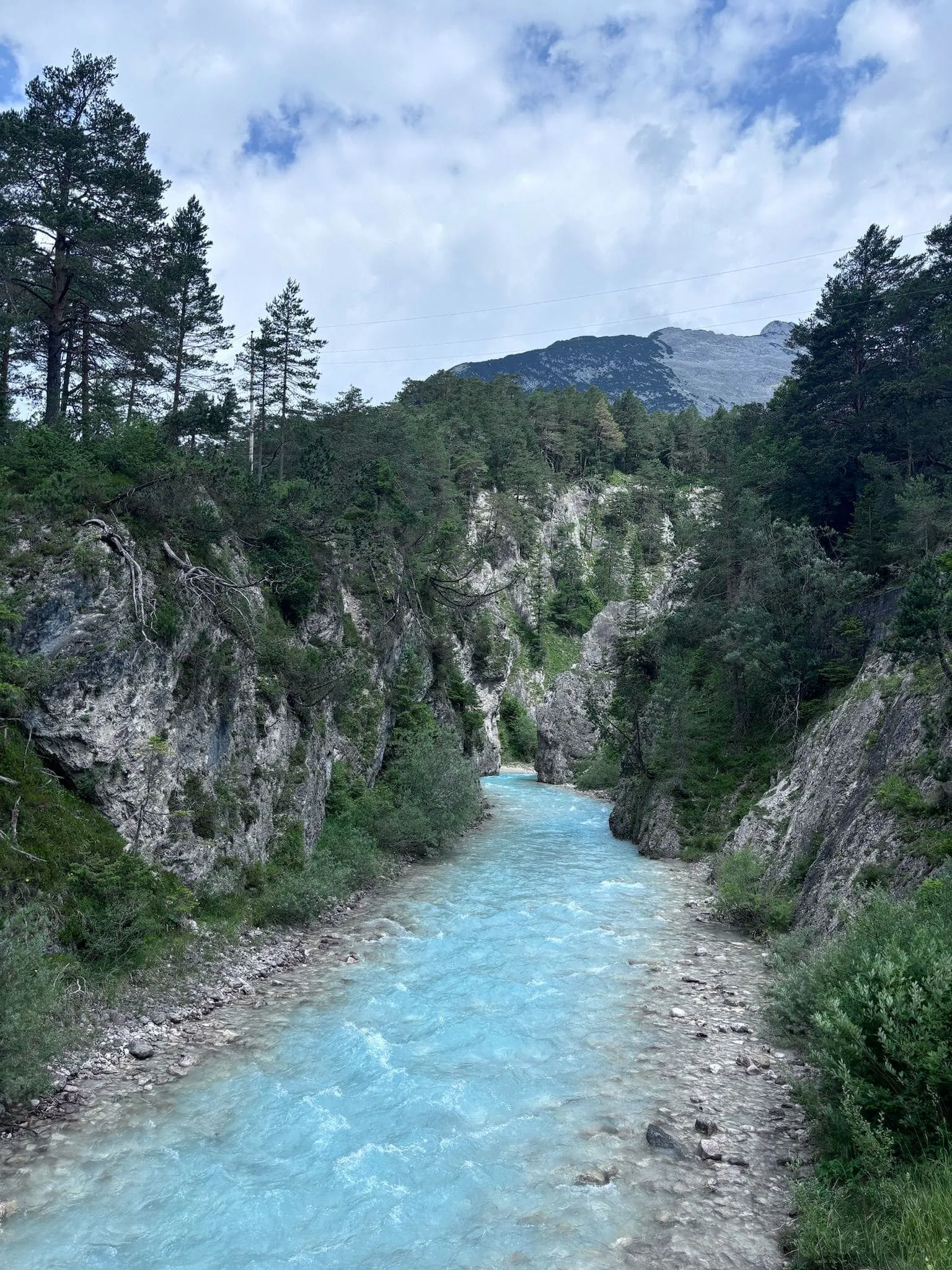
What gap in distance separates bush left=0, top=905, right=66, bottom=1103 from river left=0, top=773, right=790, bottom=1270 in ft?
3.10

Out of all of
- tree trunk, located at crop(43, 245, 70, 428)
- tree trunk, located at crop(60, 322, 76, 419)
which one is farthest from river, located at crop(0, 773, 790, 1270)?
tree trunk, located at crop(60, 322, 76, 419)

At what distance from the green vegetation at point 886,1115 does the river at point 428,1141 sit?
81cm

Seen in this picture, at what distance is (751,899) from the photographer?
18906 mm

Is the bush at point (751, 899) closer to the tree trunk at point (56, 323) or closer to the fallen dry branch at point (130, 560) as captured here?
the fallen dry branch at point (130, 560)

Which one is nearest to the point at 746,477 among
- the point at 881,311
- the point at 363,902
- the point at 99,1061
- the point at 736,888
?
the point at 881,311

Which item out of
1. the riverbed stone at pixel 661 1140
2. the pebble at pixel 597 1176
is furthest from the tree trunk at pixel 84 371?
the riverbed stone at pixel 661 1140

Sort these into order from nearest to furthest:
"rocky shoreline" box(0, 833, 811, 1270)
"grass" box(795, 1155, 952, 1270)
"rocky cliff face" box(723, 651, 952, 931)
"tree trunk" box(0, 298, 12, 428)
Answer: "grass" box(795, 1155, 952, 1270) < "rocky shoreline" box(0, 833, 811, 1270) < "rocky cliff face" box(723, 651, 952, 931) < "tree trunk" box(0, 298, 12, 428)

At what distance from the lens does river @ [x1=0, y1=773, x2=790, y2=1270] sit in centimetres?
759

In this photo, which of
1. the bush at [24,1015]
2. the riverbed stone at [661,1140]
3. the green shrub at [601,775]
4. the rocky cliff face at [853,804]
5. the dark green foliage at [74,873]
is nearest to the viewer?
the riverbed stone at [661,1140]

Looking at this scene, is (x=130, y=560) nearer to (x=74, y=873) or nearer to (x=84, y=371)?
(x=74, y=873)

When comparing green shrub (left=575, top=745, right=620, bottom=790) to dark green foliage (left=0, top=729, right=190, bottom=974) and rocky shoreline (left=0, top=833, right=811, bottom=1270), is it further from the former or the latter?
dark green foliage (left=0, top=729, right=190, bottom=974)

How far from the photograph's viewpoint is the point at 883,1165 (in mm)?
6945

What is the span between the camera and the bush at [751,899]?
703 inches

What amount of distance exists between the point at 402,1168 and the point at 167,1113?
143 inches
